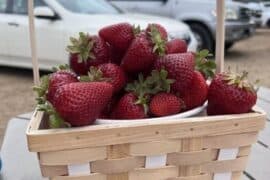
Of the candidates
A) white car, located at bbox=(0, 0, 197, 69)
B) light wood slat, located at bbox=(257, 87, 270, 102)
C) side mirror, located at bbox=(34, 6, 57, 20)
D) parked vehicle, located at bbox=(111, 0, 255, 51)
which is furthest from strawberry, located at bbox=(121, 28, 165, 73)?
parked vehicle, located at bbox=(111, 0, 255, 51)

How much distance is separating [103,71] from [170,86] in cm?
11

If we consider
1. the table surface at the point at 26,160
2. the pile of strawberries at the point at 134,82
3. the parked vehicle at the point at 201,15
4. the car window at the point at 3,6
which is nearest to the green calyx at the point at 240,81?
the pile of strawberries at the point at 134,82

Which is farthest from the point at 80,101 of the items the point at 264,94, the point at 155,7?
the point at 155,7

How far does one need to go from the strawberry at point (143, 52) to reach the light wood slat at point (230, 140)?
16 cm

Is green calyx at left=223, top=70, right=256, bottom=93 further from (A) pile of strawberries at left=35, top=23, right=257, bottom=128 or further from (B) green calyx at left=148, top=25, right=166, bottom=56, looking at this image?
(B) green calyx at left=148, top=25, right=166, bottom=56

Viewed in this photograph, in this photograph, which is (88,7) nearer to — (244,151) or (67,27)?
(67,27)

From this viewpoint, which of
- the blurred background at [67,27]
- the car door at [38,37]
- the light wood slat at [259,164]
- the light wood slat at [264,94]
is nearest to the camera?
the light wood slat at [259,164]

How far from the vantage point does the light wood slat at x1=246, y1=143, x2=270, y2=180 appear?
0.99 meters

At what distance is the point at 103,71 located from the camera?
70 centimetres

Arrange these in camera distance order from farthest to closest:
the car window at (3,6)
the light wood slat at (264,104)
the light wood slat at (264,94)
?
1. the car window at (3,6)
2. the light wood slat at (264,94)
3. the light wood slat at (264,104)

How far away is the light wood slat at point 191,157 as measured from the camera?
0.65 m

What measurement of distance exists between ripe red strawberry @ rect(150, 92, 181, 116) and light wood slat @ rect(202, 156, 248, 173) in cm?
10

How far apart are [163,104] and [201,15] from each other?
17.7ft

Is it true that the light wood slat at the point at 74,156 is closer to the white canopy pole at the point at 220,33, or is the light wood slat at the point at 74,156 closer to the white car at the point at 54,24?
the white canopy pole at the point at 220,33
